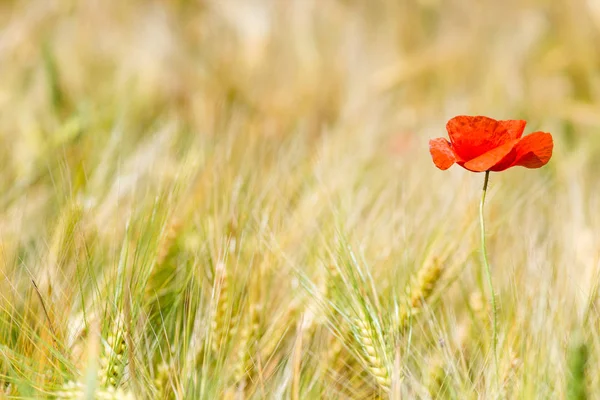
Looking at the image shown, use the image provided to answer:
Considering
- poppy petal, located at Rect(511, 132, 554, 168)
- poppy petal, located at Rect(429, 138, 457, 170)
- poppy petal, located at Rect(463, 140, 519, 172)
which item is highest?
poppy petal, located at Rect(511, 132, 554, 168)

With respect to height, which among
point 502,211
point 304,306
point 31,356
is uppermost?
point 502,211

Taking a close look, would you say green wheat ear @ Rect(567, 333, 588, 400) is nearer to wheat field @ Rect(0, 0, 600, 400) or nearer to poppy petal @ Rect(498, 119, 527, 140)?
wheat field @ Rect(0, 0, 600, 400)

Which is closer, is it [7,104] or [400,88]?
[7,104]

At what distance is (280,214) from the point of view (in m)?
0.76

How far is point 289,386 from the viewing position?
21.5 inches

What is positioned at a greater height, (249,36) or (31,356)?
(249,36)

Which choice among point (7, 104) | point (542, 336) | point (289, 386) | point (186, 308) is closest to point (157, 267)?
point (186, 308)

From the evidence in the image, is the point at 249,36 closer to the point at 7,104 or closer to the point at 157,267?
the point at 7,104

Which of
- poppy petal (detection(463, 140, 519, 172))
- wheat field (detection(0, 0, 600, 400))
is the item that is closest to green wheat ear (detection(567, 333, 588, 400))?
wheat field (detection(0, 0, 600, 400))

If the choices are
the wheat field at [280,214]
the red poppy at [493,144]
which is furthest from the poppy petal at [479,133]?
the wheat field at [280,214]

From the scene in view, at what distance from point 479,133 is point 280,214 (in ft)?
0.98

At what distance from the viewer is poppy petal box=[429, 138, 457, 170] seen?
53 centimetres

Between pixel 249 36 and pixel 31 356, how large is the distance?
1048 mm

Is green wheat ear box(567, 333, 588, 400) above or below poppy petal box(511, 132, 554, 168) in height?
below
